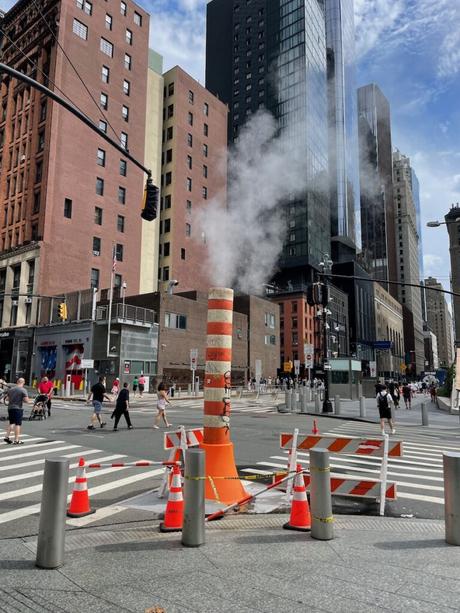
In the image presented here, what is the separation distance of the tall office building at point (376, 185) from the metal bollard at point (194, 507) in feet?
531

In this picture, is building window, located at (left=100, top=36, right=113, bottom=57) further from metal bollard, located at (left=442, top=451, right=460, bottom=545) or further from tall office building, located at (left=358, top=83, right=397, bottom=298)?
tall office building, located at (left=358, top=83, right=397, bottom=298)

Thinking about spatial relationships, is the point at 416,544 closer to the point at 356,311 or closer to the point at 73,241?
the point at 73,241

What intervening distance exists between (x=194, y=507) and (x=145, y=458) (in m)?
5.43

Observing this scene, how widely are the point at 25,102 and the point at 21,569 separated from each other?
55525mm

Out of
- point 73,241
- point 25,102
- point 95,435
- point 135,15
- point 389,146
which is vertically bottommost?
point 95,435

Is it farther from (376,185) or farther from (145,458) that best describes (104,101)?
(376,185)

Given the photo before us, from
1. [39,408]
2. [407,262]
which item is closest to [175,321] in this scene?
[39,408]

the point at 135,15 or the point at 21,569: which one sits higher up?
the point at 135,15

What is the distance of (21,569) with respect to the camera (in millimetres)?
3887

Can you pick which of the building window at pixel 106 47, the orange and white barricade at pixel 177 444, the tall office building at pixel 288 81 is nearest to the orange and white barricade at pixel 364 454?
the orange and white barricade at pixel 177 444

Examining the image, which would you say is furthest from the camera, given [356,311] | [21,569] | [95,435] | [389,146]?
[389,146]

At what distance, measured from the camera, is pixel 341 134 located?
408 feet

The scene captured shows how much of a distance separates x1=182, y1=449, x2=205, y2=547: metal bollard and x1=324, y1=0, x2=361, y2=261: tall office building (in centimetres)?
12008

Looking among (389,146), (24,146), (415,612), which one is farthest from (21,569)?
(389,146)
